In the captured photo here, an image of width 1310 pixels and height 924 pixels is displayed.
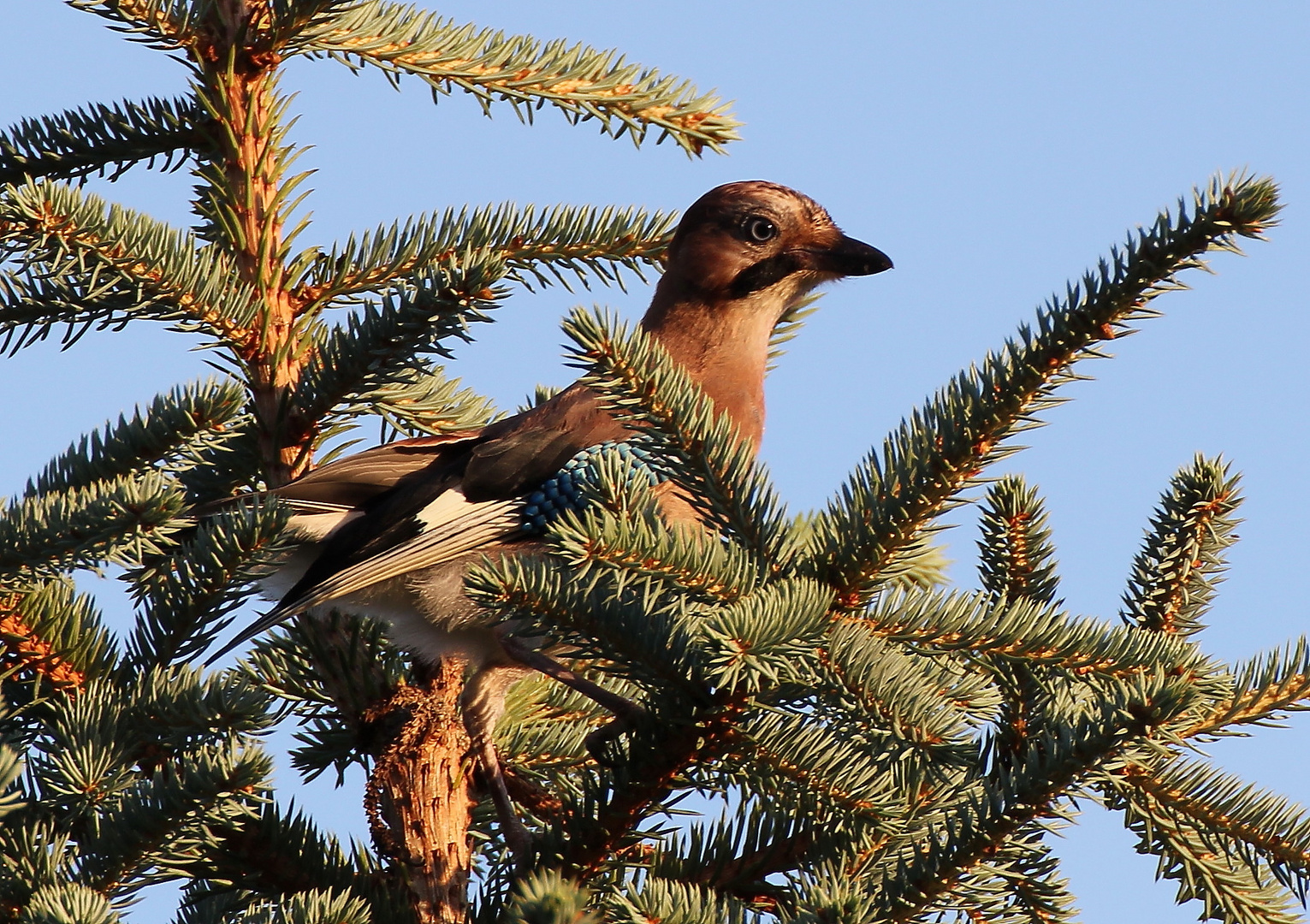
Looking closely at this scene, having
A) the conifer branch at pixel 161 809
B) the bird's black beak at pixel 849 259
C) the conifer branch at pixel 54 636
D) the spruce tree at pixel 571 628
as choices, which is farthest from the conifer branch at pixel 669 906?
the bird's black beak at pixel 849 259


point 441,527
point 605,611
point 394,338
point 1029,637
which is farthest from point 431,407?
point 1029,637

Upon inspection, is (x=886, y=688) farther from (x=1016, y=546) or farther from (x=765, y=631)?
(x=1016, y=546)

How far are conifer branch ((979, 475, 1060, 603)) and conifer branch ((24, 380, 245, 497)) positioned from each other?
1517 millimetres

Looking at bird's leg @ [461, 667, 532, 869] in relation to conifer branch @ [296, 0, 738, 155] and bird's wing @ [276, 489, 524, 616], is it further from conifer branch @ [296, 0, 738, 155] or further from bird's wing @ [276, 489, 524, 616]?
conifer branch @ [296, 0, 738, 155]

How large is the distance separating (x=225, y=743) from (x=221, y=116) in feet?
4.93

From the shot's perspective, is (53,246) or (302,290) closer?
(53,246)

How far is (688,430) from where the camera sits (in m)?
2.11

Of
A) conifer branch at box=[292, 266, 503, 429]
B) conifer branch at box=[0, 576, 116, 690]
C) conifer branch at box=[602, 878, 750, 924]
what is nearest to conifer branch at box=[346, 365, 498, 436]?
Result: conifer branch at box=[292, 266, 503, 429]

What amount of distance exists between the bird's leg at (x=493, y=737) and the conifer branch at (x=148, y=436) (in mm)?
838

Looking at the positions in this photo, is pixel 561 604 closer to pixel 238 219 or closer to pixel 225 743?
pixel 225 743

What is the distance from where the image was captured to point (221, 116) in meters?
3.20

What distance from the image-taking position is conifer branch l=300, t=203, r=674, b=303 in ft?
10.8

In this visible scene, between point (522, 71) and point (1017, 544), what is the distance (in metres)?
1.53

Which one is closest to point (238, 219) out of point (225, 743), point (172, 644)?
point (172, 644)
